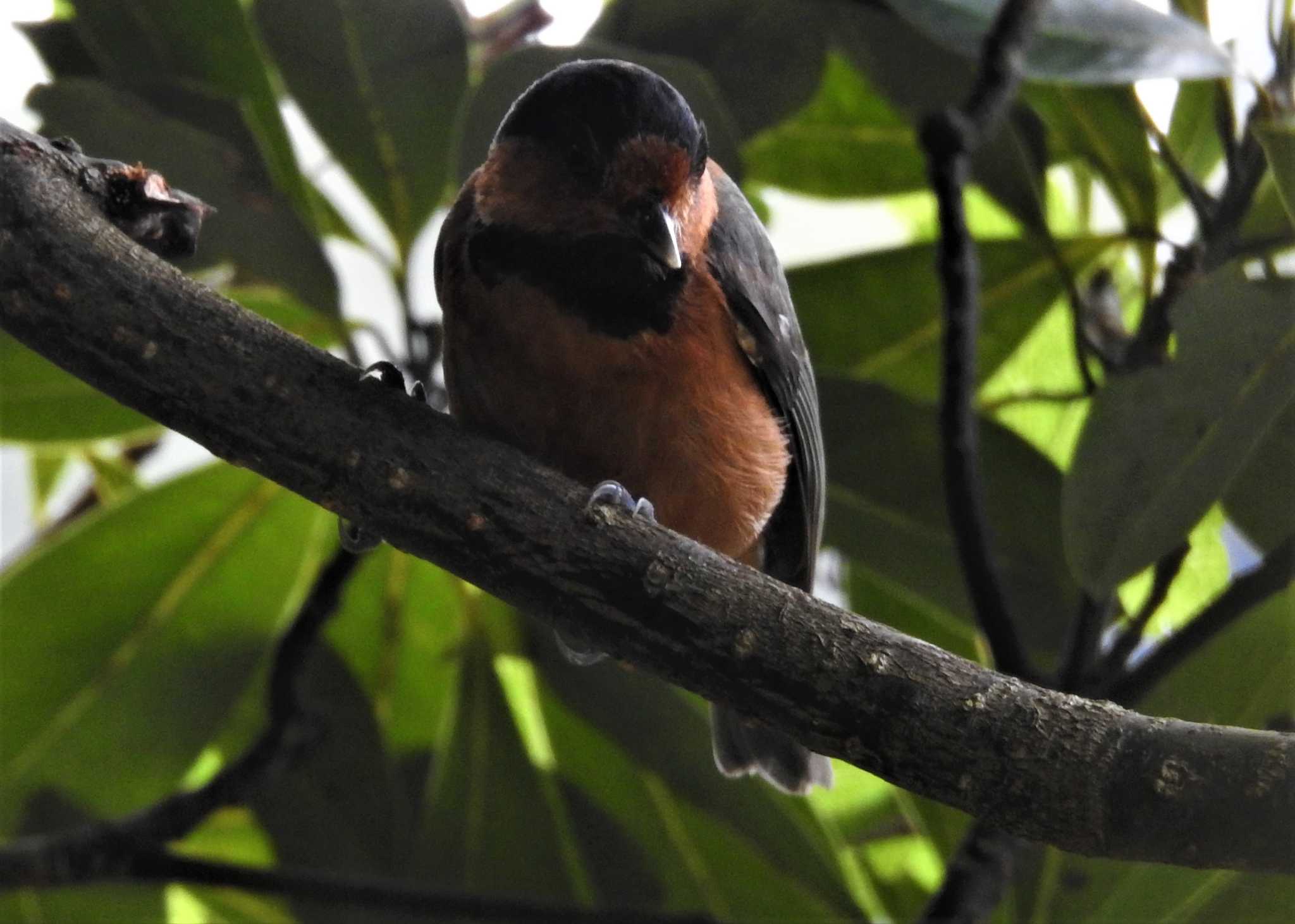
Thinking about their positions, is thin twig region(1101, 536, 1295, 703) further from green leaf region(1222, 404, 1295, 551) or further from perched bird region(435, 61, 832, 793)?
perched bird region(435, 61, 832, 793)

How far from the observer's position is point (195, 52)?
1655mm

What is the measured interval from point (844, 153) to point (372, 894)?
1.08 m

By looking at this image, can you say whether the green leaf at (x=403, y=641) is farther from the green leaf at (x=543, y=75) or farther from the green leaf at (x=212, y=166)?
the green leaf at (x=543, y=75)

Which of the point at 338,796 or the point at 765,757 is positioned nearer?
the point at 765,757

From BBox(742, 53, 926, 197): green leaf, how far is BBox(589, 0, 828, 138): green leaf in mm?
147

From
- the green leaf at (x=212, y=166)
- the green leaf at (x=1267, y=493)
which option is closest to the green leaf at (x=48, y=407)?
the green leaf at (x=212, y=166)

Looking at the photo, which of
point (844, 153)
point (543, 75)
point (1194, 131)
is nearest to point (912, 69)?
point (844, 153)

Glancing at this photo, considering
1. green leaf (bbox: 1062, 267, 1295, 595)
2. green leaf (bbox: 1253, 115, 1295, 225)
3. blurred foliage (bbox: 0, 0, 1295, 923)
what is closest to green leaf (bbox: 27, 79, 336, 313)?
blurred foliage (bbox: 0, 0, 1295, 923)

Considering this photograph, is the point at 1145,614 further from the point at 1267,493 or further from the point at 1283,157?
the point at 1283,157

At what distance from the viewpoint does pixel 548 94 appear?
1281mm

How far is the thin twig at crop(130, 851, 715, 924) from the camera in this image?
60.1 inches

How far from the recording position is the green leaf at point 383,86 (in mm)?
1595

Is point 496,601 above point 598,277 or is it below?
below

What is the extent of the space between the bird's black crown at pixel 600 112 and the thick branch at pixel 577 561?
317mm
